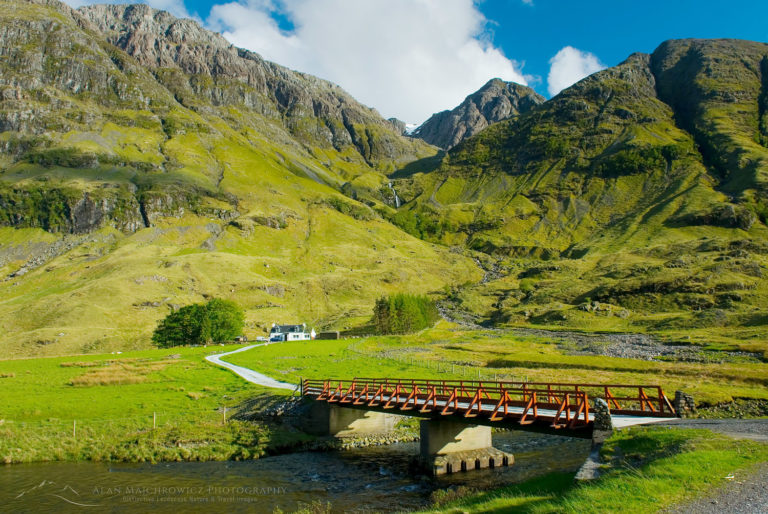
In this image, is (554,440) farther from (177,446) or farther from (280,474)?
(177,446)

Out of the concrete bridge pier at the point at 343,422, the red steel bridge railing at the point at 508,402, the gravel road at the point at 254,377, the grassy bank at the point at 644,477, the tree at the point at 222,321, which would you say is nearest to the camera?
the grassy bank at the point at 644,477

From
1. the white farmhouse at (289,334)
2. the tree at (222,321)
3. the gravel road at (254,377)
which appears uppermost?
the tree at (222,321)

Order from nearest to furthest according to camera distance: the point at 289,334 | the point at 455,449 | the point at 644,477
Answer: the point at 644,477
the point at 455,449
the point at 289,334

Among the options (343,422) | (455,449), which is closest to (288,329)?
(343,422)

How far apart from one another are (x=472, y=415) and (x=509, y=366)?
4884 cm

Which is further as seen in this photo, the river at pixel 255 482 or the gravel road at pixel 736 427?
the river at pixel 255 482

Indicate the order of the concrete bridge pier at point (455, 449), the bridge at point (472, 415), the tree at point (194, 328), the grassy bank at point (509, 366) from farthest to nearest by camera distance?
the tree at point (194, 328)
the grassy bank at point (509, 366)
the concrete bridge pier at point (455, 449)
the bridge at point (472, 415)

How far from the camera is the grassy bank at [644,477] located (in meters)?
13.4

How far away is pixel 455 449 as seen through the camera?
3122 cm

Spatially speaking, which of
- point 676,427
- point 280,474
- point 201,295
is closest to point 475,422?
point 676,427

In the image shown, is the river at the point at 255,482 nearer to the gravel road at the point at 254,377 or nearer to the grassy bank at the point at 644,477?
the grassy bank at the point at 644,477

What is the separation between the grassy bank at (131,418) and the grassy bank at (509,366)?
13.9 meters

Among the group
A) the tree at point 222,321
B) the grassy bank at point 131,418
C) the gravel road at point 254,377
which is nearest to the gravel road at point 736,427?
the grassy bank at point 131,418

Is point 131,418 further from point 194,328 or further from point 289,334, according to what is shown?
point 289,334
